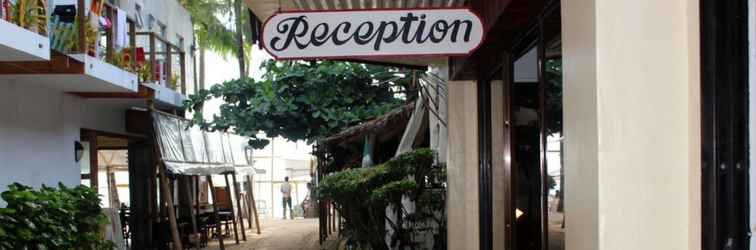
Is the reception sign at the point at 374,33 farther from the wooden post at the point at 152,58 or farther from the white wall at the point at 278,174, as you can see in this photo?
the white wall at the point at 278,174

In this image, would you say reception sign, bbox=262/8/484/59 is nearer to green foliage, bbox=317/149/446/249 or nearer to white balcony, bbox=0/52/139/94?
green foliage, bbox=317/149/446/249

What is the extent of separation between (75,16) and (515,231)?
695cm

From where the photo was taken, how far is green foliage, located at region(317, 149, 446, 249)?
8023mm

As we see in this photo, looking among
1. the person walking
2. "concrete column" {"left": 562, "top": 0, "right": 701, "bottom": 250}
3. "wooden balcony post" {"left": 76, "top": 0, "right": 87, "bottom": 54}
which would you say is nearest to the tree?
the person walking

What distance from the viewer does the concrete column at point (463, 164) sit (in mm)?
6227

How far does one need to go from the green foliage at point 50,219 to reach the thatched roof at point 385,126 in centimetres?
393

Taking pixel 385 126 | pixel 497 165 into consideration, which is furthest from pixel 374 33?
pixel 385 126

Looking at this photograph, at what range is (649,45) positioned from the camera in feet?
6.34

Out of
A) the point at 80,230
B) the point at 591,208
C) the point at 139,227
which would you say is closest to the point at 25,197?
the point at 80,230

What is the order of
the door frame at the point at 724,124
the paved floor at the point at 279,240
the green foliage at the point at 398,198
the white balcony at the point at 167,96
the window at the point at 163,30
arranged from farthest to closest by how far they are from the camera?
the window at the point at 163,30 < the paved floor at the point at 279,240 < the white balcony at the point at 167,96 < the green foliage at the point at 398,198 < the door frame at the point at 724,124

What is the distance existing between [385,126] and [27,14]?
5.22 meters

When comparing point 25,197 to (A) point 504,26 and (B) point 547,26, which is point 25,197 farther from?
(B) point 547,26

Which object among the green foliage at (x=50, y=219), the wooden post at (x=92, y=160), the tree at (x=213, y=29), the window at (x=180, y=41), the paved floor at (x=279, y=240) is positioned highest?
the tree at (x=213, y=29)

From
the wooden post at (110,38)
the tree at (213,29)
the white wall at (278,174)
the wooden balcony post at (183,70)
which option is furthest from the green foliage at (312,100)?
the white wall at (278,174)
